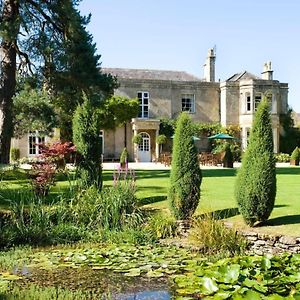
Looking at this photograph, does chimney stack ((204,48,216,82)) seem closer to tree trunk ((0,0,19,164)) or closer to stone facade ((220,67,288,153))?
stone facade ((220,67,288,153))

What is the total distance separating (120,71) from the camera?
3931 centimetres

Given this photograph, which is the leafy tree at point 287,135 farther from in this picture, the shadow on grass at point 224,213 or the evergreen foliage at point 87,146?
the shadow on grass at point 224,213

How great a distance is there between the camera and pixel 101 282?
6285 mm

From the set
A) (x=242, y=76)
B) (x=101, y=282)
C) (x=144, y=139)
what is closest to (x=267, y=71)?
(x=242, y=76)

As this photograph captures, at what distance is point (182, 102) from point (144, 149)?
5.43m

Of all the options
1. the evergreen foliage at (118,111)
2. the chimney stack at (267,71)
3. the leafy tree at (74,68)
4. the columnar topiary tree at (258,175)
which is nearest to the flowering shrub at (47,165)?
the columnar topiary tree at (258,175)

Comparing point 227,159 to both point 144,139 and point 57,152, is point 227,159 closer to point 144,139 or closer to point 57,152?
point 144,139

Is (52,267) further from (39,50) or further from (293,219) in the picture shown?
(39,50)

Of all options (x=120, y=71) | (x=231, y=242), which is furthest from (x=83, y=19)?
(x=120, y=71)

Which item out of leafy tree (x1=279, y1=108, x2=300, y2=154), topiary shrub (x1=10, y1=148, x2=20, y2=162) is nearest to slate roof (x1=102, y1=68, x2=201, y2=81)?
leafy tree (x1=279, y1=108, x2=300, y2=154)

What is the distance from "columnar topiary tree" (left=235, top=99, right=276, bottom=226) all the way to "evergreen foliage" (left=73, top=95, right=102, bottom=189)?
408cm

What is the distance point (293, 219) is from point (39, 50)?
13.4 meters

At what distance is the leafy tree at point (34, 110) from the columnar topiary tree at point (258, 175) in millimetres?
12795

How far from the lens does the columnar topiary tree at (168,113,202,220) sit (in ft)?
30.8
